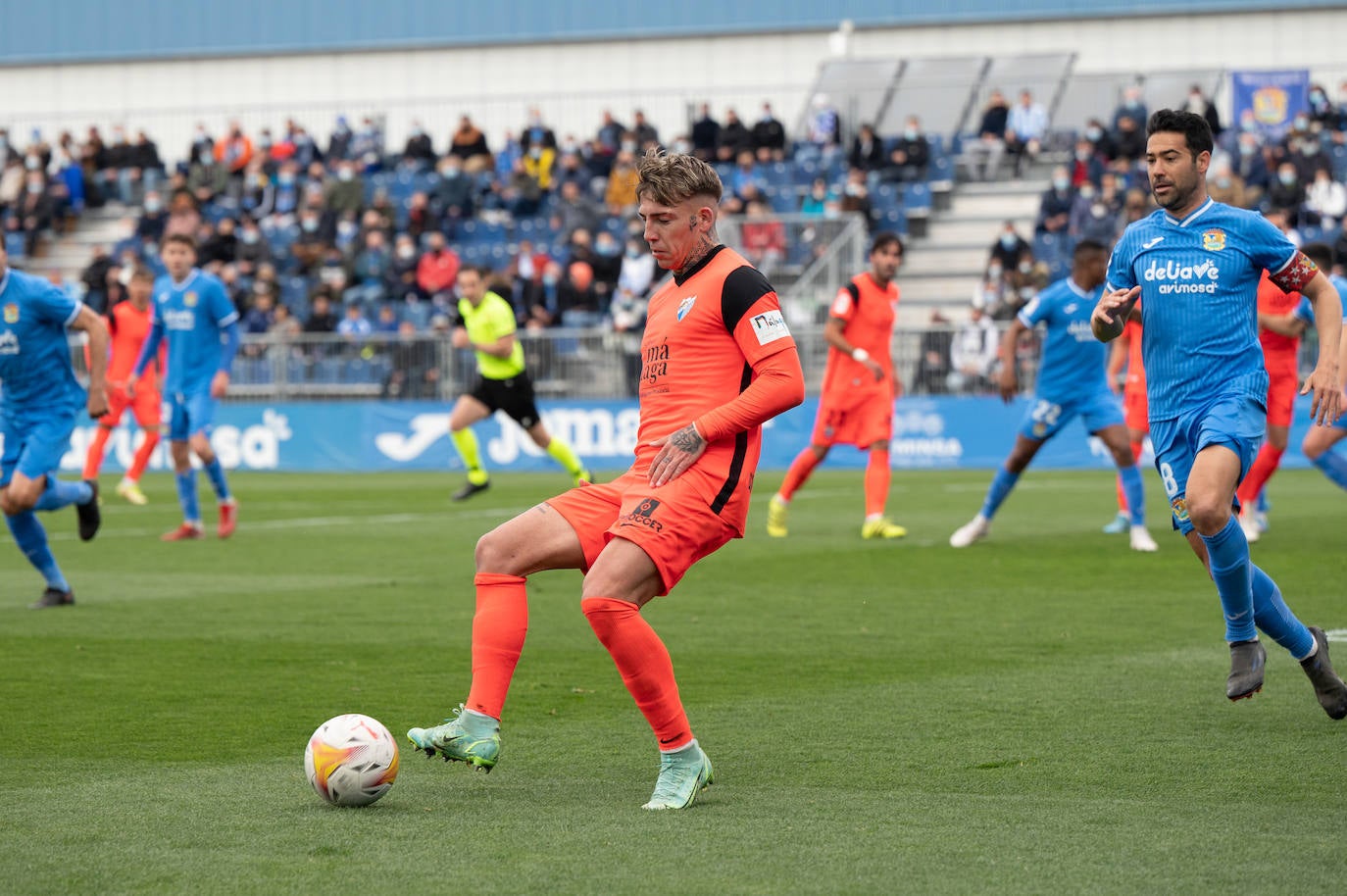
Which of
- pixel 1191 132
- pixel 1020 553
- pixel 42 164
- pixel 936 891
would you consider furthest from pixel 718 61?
pixel 936 891

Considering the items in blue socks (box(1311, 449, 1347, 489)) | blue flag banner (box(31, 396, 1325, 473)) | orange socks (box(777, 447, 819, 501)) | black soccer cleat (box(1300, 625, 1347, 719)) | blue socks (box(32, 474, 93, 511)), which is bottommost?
blue flag banner (box(31, 396, 1325, 473))

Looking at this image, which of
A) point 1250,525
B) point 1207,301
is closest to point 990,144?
point 1250,525

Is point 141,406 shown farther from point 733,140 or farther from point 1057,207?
point 733,140

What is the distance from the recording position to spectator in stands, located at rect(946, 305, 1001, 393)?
24.7m

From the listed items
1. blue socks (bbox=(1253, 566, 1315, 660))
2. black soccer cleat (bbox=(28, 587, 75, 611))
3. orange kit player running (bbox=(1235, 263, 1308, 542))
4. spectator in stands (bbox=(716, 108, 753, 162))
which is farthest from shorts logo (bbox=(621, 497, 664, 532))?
spectator in stands (bbox=(716, 108, 753, 162))

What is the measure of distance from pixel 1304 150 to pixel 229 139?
20.9 meters

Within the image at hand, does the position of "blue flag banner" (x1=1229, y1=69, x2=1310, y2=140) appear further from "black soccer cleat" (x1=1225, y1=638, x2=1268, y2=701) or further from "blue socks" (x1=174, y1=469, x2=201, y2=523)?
"black soccer cleat" (x1=1225, y1=638, x2=1268, y2=701)

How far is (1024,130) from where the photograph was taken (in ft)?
105

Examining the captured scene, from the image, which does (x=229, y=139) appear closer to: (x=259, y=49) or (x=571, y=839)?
(x=259, y=49)

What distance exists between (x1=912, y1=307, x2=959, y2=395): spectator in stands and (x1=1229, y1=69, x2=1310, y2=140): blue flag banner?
32.5 feet

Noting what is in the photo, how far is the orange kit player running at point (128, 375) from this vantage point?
1945 centimetres

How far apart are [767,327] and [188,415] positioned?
1042 centimetres

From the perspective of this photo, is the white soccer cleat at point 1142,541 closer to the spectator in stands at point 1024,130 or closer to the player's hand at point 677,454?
the player's hand at point 677,454

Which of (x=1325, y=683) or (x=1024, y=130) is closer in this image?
(x=1325, y=683)
